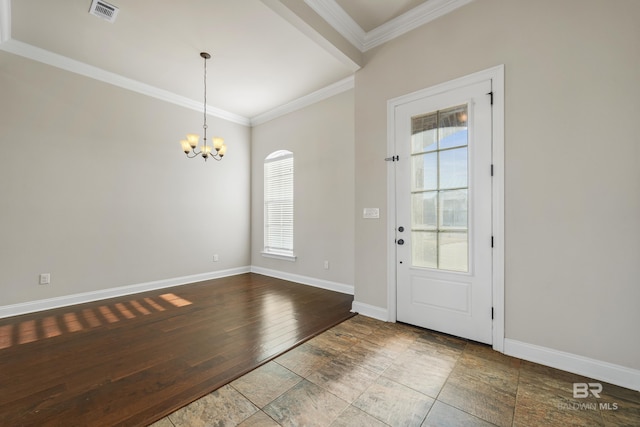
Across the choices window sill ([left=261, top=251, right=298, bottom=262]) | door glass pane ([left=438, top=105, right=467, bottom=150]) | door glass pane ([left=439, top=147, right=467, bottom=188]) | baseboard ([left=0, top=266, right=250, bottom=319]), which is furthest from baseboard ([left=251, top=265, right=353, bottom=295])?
door glass pane ([left=438, top=105, right=467, bottom=150])

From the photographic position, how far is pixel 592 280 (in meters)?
1.98

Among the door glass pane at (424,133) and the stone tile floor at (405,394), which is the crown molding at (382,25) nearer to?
the door glass pane at (424,133)

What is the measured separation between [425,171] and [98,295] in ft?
15.7

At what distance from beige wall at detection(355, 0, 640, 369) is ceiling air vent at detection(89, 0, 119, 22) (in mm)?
3468

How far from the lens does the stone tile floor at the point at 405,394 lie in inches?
62.7

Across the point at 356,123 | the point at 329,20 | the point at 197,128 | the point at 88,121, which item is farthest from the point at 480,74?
the point at 88,121

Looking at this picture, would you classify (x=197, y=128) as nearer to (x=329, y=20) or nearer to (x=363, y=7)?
(x=329, y=20)

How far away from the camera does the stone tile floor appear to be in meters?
1.59

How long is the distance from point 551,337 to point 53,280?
5608 millimetres

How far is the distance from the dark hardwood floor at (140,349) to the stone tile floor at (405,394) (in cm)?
26

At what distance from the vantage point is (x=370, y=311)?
3.22 meters

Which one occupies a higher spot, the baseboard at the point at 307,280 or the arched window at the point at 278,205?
the arched window at the point at 278,205

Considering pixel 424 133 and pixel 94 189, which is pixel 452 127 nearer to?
pixel 424 133

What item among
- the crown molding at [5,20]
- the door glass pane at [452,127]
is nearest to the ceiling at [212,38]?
the crown molding at [5,20]
